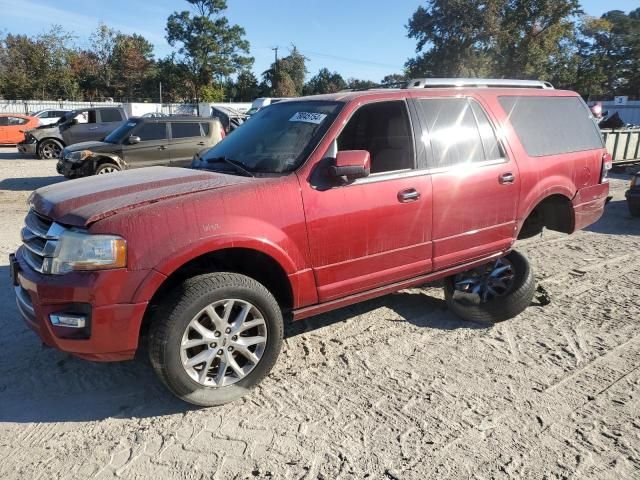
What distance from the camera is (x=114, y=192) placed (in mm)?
3162

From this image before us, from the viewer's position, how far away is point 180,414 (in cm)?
306

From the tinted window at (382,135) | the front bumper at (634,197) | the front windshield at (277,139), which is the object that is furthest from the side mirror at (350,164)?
the front bumper at (634,197)

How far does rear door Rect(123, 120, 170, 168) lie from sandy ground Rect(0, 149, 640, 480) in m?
7.07

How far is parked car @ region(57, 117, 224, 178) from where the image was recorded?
1073cm

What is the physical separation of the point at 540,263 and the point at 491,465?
152 inches

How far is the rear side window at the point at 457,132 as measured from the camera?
3.94m

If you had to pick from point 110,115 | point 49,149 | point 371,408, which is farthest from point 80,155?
point 371,408

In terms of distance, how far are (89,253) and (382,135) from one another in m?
2.38

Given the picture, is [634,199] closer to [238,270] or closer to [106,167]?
[238,270]

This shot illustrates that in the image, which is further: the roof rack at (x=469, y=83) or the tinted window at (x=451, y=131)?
the roof rack at (x=469, y=83)

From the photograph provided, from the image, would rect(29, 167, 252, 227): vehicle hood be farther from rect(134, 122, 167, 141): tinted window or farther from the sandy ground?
rect(134, 122, 167, 141): tinted window

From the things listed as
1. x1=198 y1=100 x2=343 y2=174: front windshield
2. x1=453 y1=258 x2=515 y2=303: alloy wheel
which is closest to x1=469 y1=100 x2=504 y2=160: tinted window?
x1=453 y1=258 x2=515 y2=303: alloy wheel

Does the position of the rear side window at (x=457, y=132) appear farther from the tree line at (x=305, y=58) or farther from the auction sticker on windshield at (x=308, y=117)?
the tree line at (x=305, y=58)

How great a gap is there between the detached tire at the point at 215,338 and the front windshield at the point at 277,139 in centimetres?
93
